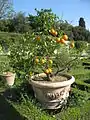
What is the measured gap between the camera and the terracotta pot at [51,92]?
5586 millimetres

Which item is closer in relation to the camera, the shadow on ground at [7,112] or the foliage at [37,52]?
the shadow on ground at [7,112]

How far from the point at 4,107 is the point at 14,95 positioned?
38 cm

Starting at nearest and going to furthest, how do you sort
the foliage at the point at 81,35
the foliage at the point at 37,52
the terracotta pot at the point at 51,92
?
the terracotta pot at the point at 51,92
the foliage at the point at 37,52
the foliage at the point at 81,35

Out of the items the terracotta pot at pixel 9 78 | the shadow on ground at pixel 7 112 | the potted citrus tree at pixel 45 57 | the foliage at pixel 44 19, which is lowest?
the shadow on ground at pixel 7 112

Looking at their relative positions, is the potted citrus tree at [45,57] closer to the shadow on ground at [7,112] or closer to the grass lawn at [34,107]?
the grass lawn at [34,107]

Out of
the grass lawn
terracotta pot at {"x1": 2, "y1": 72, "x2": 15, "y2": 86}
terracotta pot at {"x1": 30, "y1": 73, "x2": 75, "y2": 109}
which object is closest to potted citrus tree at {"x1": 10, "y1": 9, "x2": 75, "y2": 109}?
terracotta pot at {"x1": 30, "y1": 73, "x2": 75, "y2": 109}

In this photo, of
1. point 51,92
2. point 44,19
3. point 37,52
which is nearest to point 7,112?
point 51,92

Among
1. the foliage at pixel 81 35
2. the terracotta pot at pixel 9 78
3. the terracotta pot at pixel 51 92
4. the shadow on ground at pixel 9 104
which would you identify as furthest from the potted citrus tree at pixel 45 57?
the foliage at pixel 81 35

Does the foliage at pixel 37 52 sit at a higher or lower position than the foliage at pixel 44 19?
lower

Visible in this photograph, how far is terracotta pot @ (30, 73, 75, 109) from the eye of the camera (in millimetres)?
5586

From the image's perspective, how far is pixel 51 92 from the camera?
5.65 m

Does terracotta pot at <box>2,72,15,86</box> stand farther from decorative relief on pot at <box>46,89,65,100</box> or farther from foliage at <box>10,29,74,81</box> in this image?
decorative relief on pot at <box>46,89,65,100</box>

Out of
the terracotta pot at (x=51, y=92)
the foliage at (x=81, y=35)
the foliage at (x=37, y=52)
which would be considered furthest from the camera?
the foliage at (x=81, y=35)

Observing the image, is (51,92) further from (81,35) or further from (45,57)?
(81,35)
